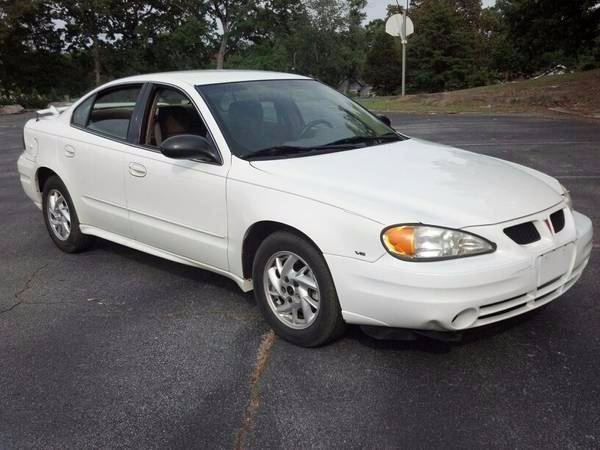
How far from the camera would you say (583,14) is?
20312 mm

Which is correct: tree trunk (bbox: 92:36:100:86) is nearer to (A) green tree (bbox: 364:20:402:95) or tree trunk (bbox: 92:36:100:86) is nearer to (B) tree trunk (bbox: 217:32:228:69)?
(B) tree trunk (bbox: 217:32:228:69)

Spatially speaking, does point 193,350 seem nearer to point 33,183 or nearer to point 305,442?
point 305,442

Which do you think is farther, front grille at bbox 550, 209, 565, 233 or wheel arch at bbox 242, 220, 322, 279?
wheel arch at bbox 242, 220, 322, 279

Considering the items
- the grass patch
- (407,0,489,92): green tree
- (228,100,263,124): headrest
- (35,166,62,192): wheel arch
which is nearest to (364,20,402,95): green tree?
(407,0,489,92): green tree

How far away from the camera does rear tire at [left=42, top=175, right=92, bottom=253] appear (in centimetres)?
538

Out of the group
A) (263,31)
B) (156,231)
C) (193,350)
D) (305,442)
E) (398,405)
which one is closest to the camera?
(305,442)

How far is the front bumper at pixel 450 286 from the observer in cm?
302

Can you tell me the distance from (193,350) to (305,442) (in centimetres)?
115

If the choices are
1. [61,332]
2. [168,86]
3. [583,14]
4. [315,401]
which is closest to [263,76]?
[168,86]

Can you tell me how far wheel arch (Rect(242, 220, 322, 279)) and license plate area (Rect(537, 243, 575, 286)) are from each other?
1.29 m

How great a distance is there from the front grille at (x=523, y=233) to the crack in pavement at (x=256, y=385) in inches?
57.2

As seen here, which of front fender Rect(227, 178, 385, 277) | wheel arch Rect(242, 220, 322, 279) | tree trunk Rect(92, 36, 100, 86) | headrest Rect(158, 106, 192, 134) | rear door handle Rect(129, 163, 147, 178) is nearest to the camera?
front fender Rect(227, 178, 385, 277)

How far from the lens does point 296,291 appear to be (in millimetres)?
3568

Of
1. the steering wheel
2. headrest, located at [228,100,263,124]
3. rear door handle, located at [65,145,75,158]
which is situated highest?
headrest, located at [228,100,263,124]
